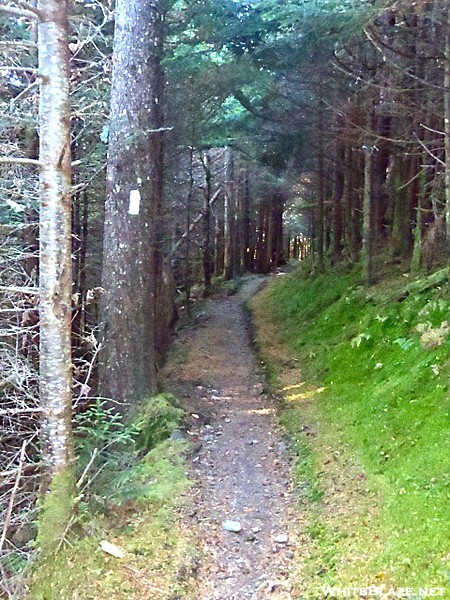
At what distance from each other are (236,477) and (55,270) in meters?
3.42

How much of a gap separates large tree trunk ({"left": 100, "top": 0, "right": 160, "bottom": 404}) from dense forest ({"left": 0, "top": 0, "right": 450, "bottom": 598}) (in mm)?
22

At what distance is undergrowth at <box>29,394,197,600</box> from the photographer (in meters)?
4.05

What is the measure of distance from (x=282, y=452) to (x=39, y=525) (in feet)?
11.1

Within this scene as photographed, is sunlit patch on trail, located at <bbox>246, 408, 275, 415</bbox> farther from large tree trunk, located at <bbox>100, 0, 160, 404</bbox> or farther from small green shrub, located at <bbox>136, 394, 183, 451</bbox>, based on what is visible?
large tree trunk, located at <bbox>100, 0, 160, 404</bbox>

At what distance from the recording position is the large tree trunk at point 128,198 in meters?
6.80

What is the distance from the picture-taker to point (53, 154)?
4086 mm

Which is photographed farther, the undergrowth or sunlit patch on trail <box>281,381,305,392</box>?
sunlit patch on trail <box>281,381,305,392</box>


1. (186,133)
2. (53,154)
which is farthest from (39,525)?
(186,133)

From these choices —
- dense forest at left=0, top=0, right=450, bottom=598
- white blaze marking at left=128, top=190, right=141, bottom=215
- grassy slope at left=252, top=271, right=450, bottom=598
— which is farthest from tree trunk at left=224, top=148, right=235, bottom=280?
white blaze marking at left=128, top=190, right=141, bottom=215

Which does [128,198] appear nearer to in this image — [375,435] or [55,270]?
[55,270]

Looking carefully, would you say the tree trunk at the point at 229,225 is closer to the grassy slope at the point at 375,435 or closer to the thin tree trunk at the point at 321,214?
the thin tree trunk at the point at 321,214

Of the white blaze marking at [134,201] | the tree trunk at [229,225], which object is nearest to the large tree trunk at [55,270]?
the white blaze marking at [134,201]

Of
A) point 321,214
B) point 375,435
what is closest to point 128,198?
point 375,435

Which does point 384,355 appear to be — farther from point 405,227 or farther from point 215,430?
point 405,227
